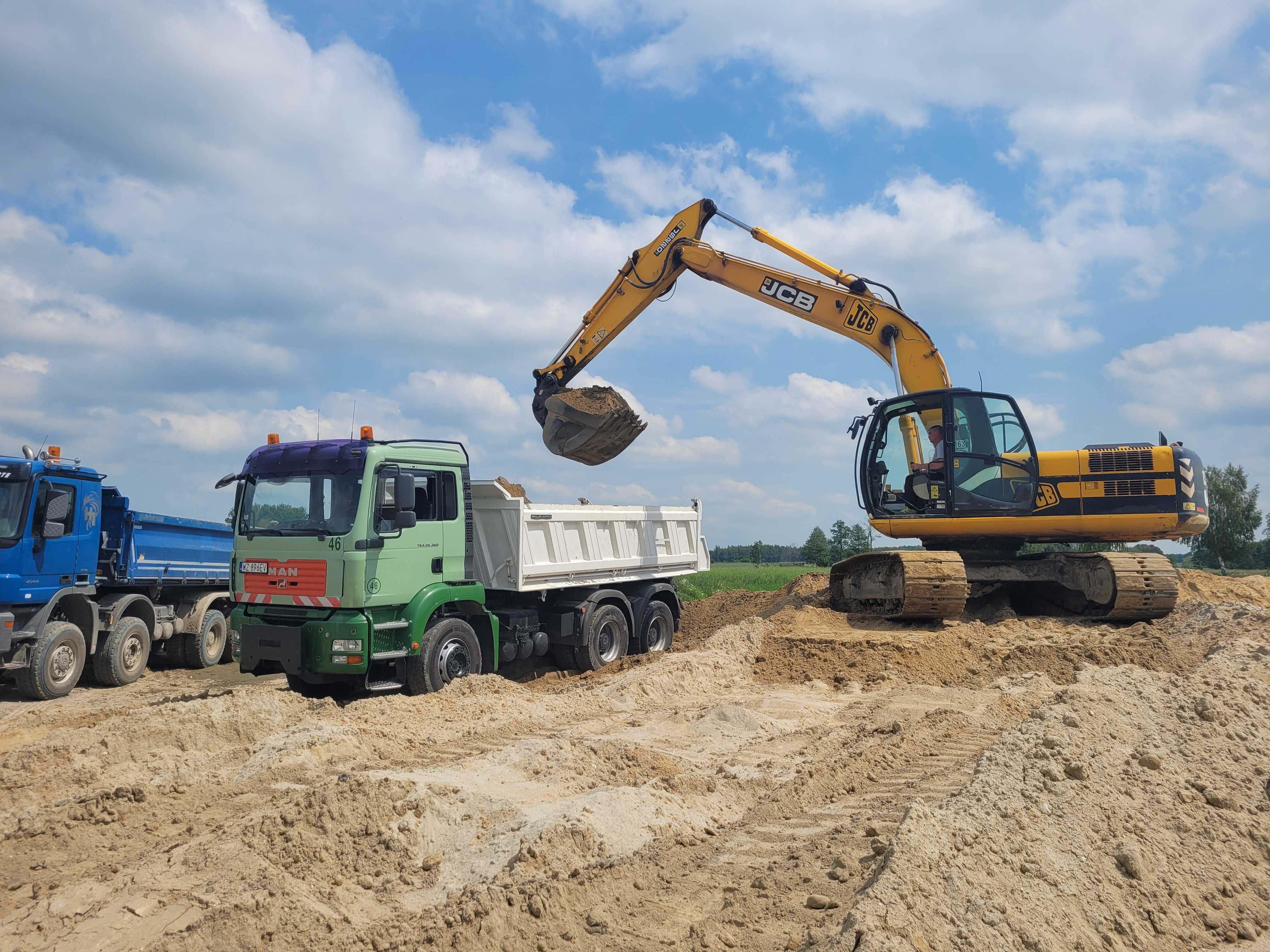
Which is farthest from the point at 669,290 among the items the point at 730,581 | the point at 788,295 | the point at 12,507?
the point at 730,581

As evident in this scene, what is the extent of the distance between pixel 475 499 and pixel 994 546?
7736 millimetres

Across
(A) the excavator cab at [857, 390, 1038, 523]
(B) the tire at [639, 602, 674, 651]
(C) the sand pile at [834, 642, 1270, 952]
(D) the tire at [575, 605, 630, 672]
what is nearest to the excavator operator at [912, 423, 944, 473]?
(A) the excavator cab at [857, 390, 1038, 523]

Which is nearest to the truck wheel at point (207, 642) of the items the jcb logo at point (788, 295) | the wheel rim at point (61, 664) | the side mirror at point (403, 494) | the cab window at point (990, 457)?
the wheel rim at point (61, 664)

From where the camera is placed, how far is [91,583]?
11008 millimetres

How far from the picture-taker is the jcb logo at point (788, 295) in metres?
13.5

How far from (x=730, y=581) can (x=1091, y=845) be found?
24.4 metres

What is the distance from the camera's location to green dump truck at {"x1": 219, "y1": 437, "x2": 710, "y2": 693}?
834 cm

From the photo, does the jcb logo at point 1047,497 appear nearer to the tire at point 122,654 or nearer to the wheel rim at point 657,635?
the wheel rim at point 657,635

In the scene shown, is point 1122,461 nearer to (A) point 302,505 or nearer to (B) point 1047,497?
(B) point 1047,497

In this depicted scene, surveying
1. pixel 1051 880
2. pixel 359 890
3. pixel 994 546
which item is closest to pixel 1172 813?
pixel 1051 880

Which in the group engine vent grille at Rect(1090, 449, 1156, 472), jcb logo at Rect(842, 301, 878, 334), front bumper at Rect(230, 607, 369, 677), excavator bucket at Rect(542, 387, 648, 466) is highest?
jcb logo at Rect(842, 301, 878, 334)

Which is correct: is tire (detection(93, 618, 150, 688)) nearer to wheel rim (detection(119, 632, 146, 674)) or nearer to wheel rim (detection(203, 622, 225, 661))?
wheel rim (detection(119, 632, 146, 674))

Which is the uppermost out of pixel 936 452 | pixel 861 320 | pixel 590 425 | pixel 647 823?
pixel 861 320

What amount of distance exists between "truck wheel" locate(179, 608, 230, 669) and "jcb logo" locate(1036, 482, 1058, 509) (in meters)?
12.4
